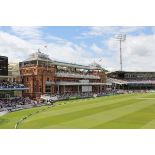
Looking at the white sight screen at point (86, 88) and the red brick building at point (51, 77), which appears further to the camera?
the white sight screen at point (86, 88)

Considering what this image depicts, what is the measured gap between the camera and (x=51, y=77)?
72.4 meters

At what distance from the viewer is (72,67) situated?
289ft

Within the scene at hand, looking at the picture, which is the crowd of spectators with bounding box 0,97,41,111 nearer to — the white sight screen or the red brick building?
the red brick building

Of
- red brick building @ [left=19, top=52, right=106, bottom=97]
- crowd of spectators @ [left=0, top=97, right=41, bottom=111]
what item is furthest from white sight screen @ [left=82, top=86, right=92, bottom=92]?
crowd of spectators @ [left=0, top=97, right=41, bottom=111]

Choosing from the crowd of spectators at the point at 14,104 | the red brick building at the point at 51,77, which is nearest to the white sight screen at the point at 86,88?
the red brick building at the point at 51,77

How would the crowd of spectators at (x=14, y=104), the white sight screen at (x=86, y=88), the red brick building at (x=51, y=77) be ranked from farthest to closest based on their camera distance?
the white sight screen at (x=86, y=88) → the red brick building at (x=51, y=77) → the crowd of spectators at (x=14, y=104)

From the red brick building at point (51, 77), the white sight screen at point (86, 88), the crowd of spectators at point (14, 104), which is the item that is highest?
the red brick building at point (51, 77)

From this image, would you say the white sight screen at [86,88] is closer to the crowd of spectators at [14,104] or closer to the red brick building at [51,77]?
the red brick building at [51,77]

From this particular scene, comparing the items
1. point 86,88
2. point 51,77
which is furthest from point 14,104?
point 86,88

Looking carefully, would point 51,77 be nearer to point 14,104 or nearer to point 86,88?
point 86,88

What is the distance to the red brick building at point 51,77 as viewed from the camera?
2677 inches
